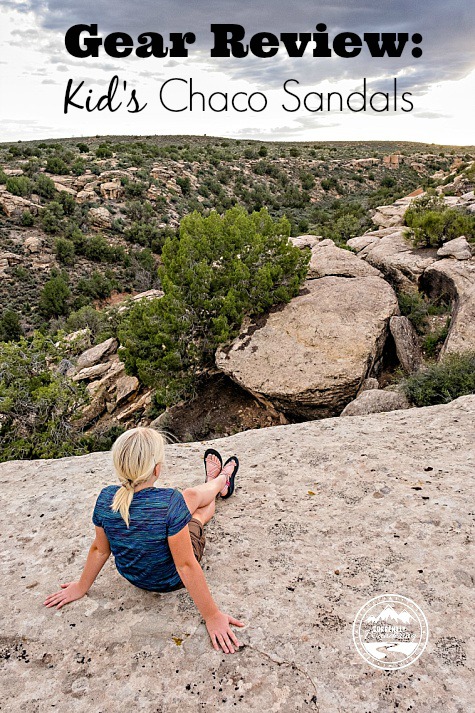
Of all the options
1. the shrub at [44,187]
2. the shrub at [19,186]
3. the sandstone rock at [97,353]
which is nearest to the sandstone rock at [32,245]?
the shrub at [19,186]

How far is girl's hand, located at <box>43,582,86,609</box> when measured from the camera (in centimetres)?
279

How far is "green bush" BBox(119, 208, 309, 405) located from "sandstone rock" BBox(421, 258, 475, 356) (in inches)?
118

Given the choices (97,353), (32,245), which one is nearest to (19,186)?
(32,245)

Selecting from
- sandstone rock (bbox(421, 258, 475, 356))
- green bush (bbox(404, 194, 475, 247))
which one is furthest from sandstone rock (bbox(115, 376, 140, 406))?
green bush (bbox(404, 194, 475, 247))

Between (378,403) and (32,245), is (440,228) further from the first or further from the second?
(32,245)

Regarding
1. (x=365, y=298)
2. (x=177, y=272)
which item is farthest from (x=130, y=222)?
(x=365, y=298)

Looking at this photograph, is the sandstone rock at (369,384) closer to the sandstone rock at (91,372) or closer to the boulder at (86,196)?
the sandstone rock at (91,372)

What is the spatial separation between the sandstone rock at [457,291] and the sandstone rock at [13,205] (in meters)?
22.3

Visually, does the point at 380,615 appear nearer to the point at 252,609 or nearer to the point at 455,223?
the point at 252,609

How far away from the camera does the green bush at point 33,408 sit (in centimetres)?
855

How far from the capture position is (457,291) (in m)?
10.1

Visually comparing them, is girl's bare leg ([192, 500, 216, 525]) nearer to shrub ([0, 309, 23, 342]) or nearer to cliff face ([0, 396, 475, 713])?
cliff face ([0, 396, 475, 713])

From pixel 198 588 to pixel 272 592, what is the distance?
22.5 inches

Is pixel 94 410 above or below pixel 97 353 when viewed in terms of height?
below
